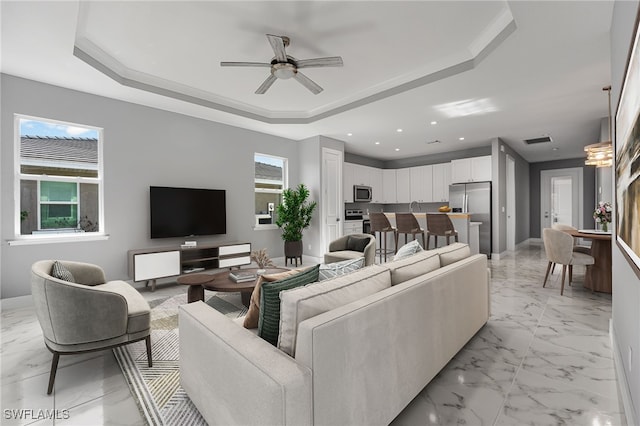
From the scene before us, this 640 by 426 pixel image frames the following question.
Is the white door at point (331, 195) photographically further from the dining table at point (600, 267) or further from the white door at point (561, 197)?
the white door at point (561, 197)

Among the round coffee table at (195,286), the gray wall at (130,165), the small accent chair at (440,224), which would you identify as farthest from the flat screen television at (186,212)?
the small accent chair at (440,224)

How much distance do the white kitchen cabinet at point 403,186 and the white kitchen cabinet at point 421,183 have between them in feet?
0.28

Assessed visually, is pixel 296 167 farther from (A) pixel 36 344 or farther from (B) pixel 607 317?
(B) pixel 607 317

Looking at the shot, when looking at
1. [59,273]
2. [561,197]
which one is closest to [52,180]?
[59,273]

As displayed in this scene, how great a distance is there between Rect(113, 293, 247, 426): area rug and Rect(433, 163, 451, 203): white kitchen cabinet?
20.7 ft

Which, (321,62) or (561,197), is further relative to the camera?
(561,197)

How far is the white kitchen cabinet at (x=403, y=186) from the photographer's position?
27.2 feet

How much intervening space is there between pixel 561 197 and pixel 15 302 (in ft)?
40.2

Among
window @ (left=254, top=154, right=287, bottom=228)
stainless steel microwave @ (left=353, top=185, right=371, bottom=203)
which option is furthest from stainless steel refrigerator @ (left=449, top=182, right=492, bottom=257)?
window @ (left=254, top=154, right=287, bottom=228)

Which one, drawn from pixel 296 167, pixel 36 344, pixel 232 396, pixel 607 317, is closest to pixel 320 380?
pixel 232 396

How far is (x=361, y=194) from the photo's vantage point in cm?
774

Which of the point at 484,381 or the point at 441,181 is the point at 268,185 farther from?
the point at 484,381

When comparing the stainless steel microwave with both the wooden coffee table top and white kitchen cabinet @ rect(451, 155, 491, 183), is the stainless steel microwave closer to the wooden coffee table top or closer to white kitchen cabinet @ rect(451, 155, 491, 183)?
white kitchen cabinet @ rect(451, 155, 491, 183)

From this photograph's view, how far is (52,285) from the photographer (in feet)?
5.80
